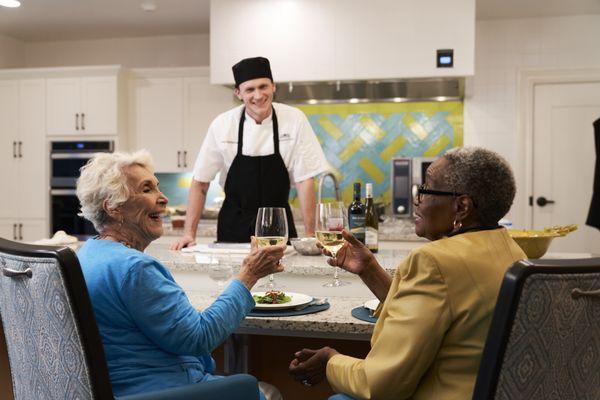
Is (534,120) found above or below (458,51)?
below

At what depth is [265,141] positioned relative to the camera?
356 cm

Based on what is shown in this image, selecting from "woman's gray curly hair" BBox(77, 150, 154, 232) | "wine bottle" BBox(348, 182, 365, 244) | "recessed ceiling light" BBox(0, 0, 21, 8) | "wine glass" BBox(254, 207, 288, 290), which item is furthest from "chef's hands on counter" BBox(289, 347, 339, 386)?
"recessed ceiling light" BBox(0, 0, 21, 8)

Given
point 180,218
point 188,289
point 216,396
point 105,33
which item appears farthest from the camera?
point 105,33

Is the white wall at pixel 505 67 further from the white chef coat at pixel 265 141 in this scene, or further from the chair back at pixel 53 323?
the chair back at pixel 53 323

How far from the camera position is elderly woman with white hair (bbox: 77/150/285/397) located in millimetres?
1491

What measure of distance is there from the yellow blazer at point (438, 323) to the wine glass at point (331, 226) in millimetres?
511

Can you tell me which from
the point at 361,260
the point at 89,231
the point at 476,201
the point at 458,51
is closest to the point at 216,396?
the point at 361,260

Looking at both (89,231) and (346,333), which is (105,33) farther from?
(346,333)

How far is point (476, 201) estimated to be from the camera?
1.38 metres

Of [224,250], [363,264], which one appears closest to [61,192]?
[224,250]

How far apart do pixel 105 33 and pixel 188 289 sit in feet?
15.0

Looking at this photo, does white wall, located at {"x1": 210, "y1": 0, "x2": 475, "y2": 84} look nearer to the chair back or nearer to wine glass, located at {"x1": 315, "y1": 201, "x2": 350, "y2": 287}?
wine glass, located at {"x1": 315, "y1": 201, "x2": 350, "y2": 287}

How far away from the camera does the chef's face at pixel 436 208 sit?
1.40 metres

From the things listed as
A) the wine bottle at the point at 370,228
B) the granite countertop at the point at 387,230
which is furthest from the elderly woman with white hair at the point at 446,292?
the granite countertop at the point at 387,230
